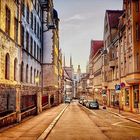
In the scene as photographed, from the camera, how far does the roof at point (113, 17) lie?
57.9 metres

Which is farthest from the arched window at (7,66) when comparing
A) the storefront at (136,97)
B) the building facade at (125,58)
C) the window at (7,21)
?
the storefront at (136,97)

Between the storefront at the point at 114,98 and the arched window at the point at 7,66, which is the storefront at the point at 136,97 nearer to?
the storefront at the point at 114,98

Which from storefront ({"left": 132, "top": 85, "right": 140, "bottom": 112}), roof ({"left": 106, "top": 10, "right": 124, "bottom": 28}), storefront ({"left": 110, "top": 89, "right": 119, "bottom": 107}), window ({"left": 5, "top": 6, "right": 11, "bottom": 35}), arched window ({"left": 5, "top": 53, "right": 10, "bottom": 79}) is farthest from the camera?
roof ({"left": 106, "top": 10, "right": 124, "bottom": 28})

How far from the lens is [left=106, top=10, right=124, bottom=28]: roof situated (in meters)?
57.9

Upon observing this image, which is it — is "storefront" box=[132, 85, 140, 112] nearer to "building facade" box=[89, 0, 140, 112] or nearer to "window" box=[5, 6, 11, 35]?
"building facade" box=[89, 0, 140, 112]

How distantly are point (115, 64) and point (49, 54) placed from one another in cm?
1585

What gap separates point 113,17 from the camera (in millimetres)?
59281

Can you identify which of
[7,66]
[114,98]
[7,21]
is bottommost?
[114,98]

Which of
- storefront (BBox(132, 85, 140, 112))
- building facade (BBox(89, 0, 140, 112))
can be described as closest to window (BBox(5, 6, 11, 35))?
building facade (BBox(89, 0, 140, 112))

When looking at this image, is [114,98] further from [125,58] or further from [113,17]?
[113,17]

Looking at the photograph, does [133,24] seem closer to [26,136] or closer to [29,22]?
[29,22]

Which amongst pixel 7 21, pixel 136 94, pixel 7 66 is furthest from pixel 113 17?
pixel 7 66

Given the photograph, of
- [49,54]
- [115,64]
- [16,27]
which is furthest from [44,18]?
[16,27]

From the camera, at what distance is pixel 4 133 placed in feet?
59.1
